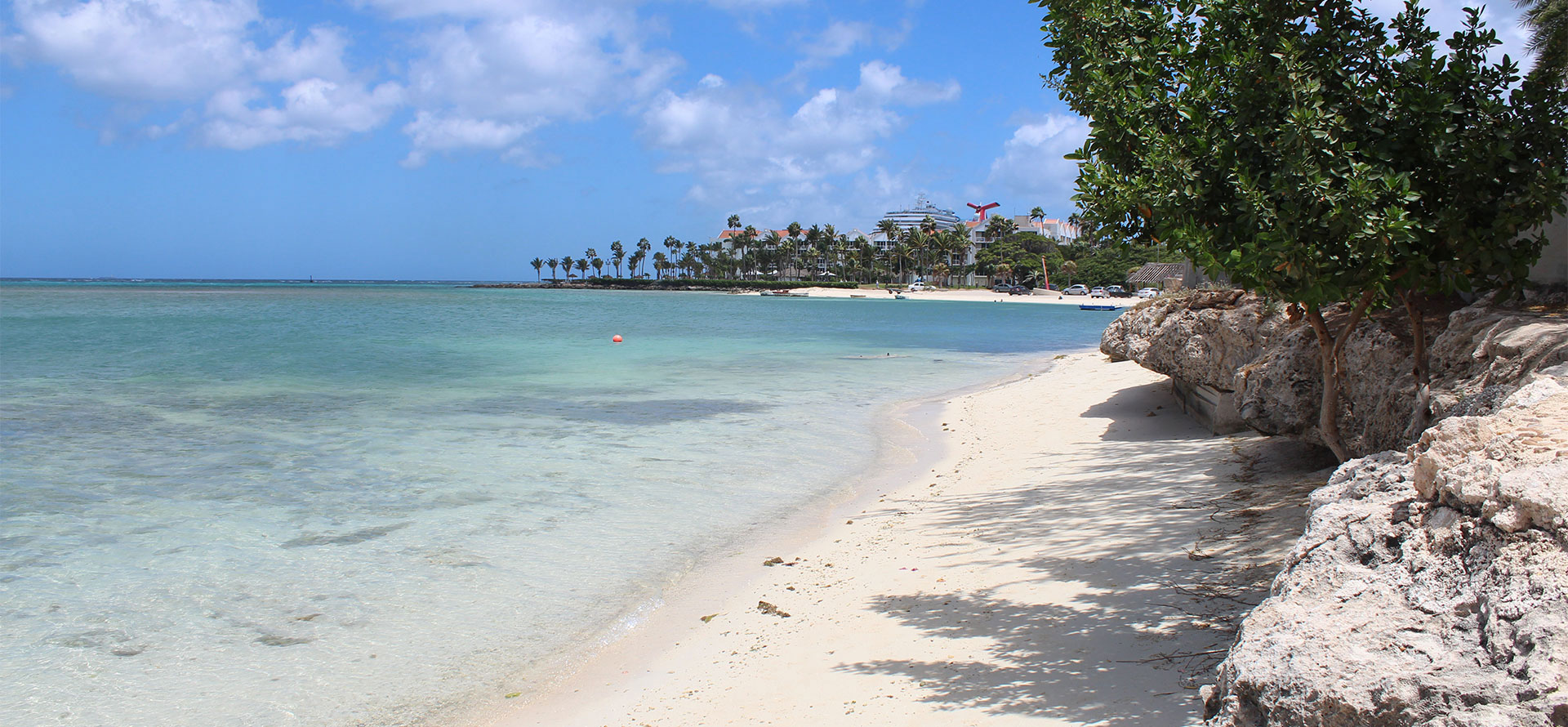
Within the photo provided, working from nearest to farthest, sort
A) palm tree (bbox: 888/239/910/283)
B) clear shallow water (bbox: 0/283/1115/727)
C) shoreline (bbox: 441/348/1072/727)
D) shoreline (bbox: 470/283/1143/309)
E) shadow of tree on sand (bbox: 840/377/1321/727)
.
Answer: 1. shadow of tree on sand (bbox: 840/377/1321/727)
2. shoreline (bbox: 441/348/1072/727)
3. clear shallow water (bbox: 0/283/1115/727)
4. shoreline (bbox: 470/283/1143/309)
5. palm tree (bbox: 888/239/910/283)

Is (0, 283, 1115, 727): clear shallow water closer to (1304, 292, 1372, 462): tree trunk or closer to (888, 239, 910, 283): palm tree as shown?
(1304, 292, 1372, 462): tree trunk

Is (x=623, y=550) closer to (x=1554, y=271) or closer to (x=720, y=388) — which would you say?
(x=1554, y=271)

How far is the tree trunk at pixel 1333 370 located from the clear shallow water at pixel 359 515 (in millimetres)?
4874

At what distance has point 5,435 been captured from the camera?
13.9 m

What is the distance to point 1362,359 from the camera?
646 cm

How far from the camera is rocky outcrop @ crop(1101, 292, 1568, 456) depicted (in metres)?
4.55

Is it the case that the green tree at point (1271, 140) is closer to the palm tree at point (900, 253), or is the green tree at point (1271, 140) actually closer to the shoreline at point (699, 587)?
the shoreline at point (699, 587)

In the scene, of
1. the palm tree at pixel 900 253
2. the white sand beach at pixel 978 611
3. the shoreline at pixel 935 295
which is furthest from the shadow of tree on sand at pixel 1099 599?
the palm tree at pixel 900 253

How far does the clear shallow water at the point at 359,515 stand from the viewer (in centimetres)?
572

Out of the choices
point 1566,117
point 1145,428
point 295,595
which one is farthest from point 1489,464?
point 1145,428

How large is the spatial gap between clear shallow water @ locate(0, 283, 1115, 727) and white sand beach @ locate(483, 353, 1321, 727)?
0.81 m

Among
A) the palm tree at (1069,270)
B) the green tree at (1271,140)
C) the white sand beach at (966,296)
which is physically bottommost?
the white sand beach at (966,296)

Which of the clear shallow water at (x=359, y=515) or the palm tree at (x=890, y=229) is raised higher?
the palm tree at (x=890, y=229)

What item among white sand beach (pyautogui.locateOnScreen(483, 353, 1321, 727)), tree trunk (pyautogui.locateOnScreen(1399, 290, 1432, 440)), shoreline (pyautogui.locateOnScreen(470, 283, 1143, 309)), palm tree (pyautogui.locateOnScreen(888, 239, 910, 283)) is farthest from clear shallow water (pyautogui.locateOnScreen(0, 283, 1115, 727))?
palm tree (pyautogui.locateOnScreen(888, 239, 910, 283))
